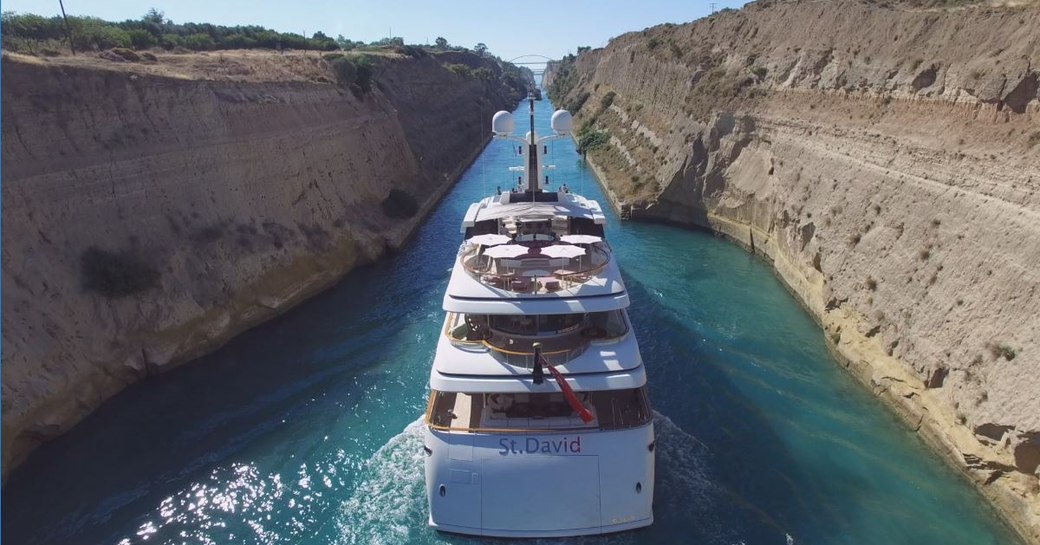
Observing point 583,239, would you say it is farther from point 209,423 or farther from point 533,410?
point 209,423

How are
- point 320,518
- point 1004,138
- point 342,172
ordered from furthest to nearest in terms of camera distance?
point 342,172 < point 1004,138 < point 320,518

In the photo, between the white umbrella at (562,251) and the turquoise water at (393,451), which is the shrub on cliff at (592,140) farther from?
the white umbrella at (562,251)

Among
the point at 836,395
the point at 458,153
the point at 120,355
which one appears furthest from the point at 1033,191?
the point at 458,153

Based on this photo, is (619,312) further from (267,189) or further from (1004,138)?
(267,189)

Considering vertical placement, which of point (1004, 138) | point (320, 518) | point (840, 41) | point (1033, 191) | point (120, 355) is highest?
point (840, 41)

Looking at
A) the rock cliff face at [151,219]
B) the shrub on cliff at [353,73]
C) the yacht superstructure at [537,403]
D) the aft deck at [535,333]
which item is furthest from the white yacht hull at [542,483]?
the shrub on cliff at [353,73]

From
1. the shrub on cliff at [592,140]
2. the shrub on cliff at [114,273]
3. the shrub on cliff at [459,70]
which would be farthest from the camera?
the shrub on cliff at [459,70]

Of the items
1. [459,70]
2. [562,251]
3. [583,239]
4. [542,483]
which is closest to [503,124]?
[583,239]
